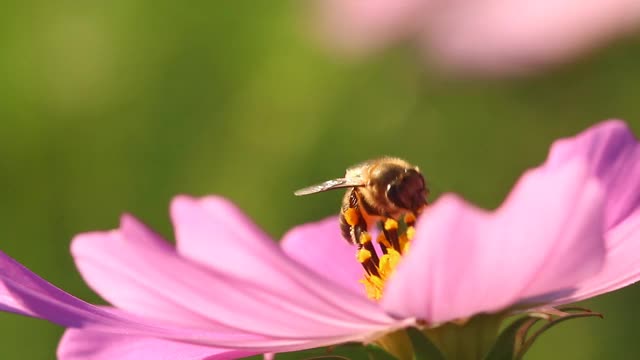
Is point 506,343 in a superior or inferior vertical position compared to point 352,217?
inferior

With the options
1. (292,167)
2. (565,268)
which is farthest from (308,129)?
(565,268)

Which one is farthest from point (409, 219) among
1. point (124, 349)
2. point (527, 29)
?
point (527, 29)

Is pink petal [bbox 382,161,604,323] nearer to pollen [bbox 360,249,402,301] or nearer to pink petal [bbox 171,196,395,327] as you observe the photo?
pink petal [bbox 171,196,395,327]

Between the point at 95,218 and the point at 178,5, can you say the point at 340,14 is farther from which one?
the point at 95,218

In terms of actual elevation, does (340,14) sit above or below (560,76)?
above

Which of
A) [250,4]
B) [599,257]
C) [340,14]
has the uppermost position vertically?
[250,4]

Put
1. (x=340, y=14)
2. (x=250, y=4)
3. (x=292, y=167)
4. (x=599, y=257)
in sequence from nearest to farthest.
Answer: (x=599, y=257), (x=292, y=167), (x=340, y=14), (x=250, y=4)

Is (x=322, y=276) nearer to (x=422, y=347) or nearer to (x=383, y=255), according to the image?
(x=422, y=347)

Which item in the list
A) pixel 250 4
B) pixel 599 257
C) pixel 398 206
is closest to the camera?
pixel 599 257

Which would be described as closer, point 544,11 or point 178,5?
point 544,11
